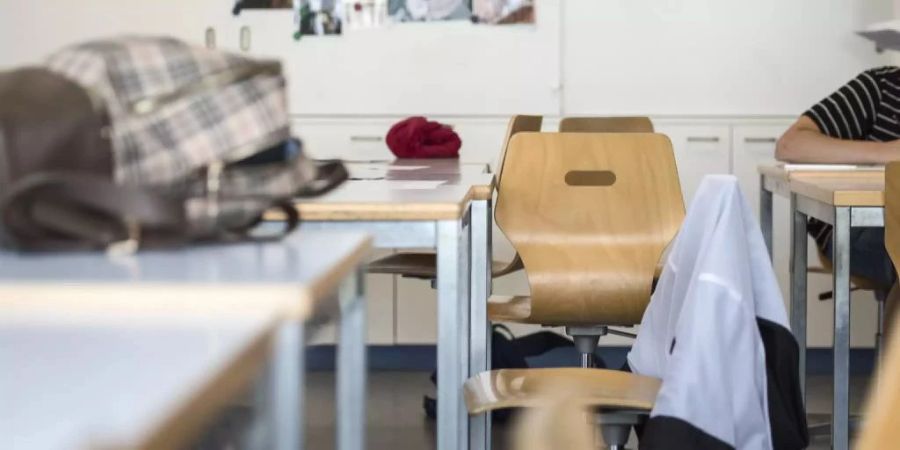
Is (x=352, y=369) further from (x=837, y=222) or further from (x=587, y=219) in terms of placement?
(x=587, y=219)

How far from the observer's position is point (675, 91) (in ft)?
14.9

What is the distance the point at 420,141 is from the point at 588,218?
3.34 feet

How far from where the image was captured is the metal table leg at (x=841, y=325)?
256cm

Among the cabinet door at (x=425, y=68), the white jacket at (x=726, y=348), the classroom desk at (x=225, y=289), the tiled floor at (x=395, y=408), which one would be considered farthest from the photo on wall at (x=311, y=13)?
the classroom desk at (x=225, y=289)

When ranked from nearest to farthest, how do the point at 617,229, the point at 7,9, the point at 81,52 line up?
the point at 81,52
the point at 617,229
the point at 7,9

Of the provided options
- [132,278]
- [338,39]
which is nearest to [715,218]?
[132,278]

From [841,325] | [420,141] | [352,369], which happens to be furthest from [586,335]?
[352,369]

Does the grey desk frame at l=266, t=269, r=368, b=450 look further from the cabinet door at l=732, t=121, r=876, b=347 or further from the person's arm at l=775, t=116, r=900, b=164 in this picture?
the cabinet door at l=732, t=121, r=876, b=347

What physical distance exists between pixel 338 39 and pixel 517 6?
2.04 ft

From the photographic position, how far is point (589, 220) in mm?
2875

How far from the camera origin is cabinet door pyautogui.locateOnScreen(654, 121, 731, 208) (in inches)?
176

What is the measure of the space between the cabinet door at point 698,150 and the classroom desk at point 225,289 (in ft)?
11.1

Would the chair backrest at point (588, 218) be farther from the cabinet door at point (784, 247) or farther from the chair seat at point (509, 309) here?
the cabinet door at point (784, 247)

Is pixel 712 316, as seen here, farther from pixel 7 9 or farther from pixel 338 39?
pixel 7 9
